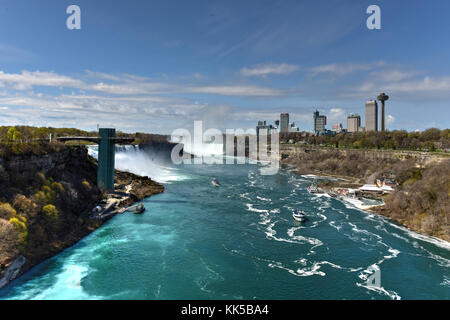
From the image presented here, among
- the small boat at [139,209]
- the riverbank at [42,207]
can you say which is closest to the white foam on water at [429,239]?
the small boat at [139,209]

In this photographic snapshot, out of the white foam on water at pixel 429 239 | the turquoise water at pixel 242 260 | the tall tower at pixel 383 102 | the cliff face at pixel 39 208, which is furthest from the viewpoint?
the tall tower at pixel 383 102

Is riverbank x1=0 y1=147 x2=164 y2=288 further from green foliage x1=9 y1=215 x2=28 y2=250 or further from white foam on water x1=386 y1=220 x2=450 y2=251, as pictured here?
white foam on water x1=386 y1=220 x2=450 y2=251

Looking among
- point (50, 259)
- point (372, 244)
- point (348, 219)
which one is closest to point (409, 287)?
point (372, 244)

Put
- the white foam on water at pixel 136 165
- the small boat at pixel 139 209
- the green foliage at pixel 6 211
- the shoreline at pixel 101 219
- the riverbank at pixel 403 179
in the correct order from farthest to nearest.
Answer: the white foam on water at pixel 136 165, the small boat at pixel 139 209, the riverbank at pixel 403 179, the green foliage at pixel 6 211, the shoreline at pixel 101 219

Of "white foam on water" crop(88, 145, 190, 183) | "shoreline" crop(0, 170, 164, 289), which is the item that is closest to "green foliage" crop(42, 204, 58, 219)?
"shoreline" crop(0, 170, 164, 289)

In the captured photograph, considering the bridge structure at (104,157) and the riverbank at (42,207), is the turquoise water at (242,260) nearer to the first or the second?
the riverbank at (42,207)
